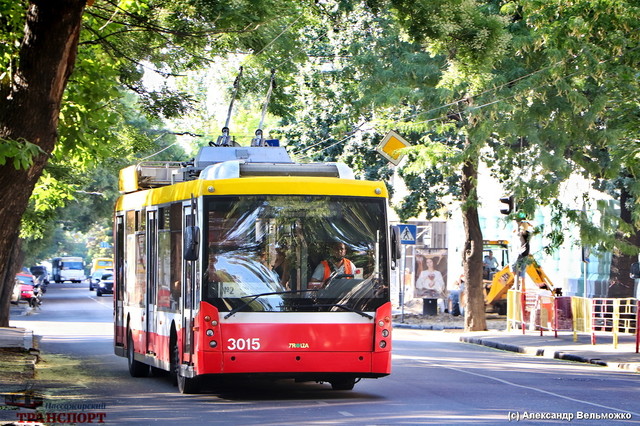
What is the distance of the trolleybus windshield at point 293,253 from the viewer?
15008 mm

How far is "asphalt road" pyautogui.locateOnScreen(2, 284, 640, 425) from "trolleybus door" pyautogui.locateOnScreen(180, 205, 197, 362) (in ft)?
2.27

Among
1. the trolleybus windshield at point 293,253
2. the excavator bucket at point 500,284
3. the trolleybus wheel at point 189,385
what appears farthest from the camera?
the excavator bucket at point 500,284

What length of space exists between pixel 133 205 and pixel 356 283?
20.2 feet

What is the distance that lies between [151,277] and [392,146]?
13415 millimetres

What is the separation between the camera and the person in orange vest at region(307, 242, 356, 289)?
1518cm

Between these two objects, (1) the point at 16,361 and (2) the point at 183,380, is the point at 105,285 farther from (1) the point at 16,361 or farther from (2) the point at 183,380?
(2) the point at 183,380

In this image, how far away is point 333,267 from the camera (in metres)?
15.2

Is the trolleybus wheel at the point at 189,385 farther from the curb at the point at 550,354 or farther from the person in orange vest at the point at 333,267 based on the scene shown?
the curb at the point at 550,354

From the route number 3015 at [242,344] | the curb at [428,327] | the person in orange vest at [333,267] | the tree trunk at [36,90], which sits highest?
the tree trunk at [36,90]

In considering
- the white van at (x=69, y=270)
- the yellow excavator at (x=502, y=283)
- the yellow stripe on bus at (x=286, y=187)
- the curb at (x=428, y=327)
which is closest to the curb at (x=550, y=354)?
the curb at (x=428, y=327)

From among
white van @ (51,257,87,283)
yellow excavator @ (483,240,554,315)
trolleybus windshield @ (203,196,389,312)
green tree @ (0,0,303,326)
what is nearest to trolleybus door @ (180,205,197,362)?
trolleybus windshield @ (203,196,389,312)

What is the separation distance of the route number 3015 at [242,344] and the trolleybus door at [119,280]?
258 inches

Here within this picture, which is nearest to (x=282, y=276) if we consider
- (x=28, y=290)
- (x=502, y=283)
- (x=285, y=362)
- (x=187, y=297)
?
(x=285, y=362)

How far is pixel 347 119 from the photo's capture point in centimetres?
3662
